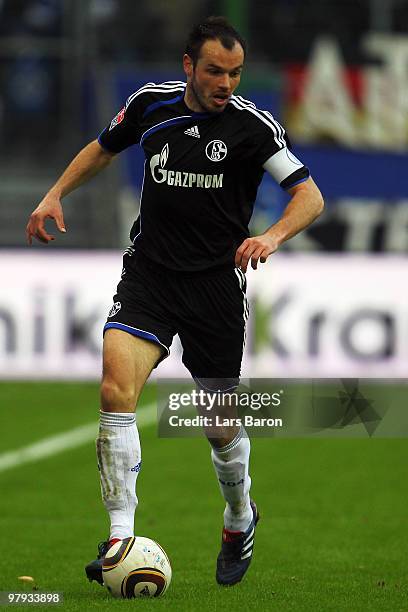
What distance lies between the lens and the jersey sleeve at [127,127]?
6.09m

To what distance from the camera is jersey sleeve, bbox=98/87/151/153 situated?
6.09m

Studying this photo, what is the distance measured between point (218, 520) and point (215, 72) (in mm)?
3448

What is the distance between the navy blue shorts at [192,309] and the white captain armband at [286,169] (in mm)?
507

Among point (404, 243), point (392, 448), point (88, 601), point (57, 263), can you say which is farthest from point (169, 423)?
point (404, 243)

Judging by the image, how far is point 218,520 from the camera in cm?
842

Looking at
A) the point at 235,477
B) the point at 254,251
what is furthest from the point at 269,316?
the point at 254,251

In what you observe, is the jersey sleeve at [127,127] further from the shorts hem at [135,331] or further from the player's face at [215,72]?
the shorts hem at [135,331]

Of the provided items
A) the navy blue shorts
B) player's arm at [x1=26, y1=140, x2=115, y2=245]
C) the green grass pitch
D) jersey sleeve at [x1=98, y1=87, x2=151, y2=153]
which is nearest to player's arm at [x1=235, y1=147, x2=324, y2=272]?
the navy blue shorts

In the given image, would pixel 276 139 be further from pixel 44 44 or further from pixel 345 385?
pixel 44 44

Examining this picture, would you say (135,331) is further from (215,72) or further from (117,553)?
(215,72)

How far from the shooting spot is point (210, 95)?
5.81m

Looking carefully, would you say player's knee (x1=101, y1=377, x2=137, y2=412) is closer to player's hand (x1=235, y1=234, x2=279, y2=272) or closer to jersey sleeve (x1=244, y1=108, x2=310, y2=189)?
player's hand (x1=235, y1=234, x2=279, y2=272)

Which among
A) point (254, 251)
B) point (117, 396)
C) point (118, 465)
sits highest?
point (254, 251)

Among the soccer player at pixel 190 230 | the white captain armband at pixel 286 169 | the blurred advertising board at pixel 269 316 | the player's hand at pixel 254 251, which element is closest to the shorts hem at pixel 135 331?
the soccer player at pixel 190 230
